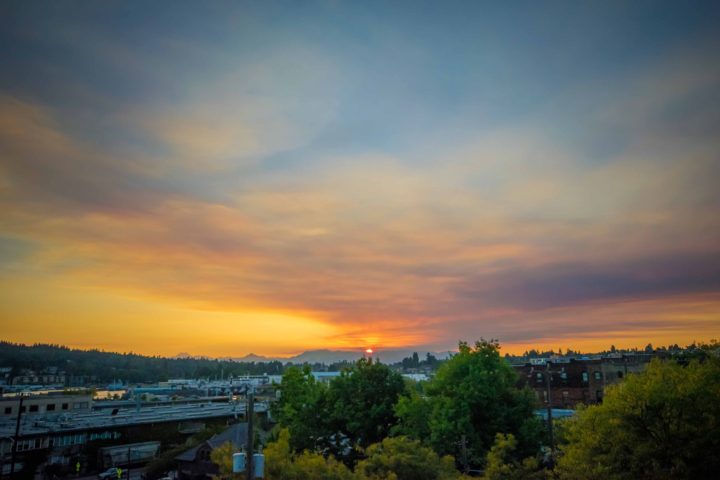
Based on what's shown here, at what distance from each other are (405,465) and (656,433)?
1178cm

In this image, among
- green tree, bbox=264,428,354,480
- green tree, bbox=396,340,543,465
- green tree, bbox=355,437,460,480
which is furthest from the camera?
green tree, bbox=396,340,543,465

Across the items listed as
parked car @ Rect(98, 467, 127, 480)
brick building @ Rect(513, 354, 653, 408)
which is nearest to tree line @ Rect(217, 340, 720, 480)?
parked car @ Rect(98, 467, 127, 480)

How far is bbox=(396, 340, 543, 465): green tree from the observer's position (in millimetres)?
36469

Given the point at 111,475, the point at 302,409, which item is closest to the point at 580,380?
the point at 302,409

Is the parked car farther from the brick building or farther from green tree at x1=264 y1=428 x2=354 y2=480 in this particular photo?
the brick building

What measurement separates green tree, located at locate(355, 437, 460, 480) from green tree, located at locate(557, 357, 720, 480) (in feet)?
21.2

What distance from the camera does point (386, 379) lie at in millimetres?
44312

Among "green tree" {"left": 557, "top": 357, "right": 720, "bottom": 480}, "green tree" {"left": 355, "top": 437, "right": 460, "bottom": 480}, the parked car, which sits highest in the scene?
"green tree" {"left": 557, "top": 357, "right": 720, "bottom": 480}

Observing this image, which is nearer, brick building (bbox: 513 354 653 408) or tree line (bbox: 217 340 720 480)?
tree line (bbox: 217 340 720 480)

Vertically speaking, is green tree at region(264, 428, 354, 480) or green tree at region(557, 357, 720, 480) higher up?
green tree at region(557, 357, 720, 480)

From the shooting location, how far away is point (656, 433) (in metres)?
20.5

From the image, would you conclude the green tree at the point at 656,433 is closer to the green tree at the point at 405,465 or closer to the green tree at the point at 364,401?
the green tree at the point at 405,465

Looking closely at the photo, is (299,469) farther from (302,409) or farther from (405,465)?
(302,409)

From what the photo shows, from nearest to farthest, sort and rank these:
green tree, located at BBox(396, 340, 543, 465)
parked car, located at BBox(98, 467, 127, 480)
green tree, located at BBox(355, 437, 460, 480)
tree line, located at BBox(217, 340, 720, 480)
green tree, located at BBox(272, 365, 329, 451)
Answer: tree line, located at BBox(217, 340, 720, 480) → green tree, located at BBox(355, 437, 460, 480) → green tree, located at BBox(396, 340, 543, 465) → green tree, located at BBox(272, 365, 329, 451) → parked car, located at BBox(98, 467, 127, 480)
